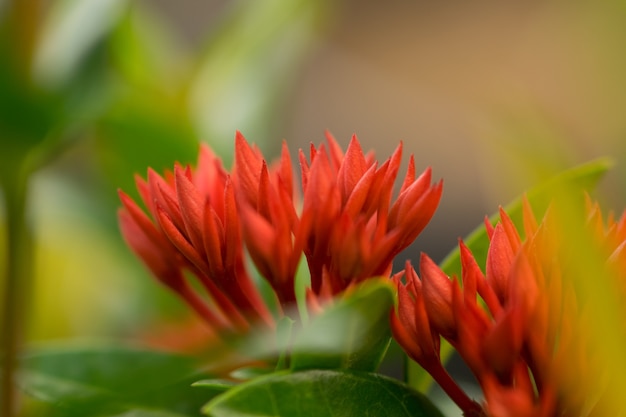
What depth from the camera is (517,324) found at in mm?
340

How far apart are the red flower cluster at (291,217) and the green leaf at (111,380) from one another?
2.1 inches

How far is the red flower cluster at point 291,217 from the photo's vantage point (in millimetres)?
385

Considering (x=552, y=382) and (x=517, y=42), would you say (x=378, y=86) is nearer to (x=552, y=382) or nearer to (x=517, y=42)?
(x=517, y=42)

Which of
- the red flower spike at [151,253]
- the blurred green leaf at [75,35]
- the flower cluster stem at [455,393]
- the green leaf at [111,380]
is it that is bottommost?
the flower cluster stem at [455,393]

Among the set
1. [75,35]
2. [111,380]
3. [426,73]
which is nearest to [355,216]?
[111,380]

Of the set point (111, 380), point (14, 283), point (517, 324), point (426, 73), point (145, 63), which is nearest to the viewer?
point (517, 324)

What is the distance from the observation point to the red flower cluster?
1.26 feet

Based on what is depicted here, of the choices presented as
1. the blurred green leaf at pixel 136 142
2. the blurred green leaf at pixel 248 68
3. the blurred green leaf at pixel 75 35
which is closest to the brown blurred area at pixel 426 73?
the blurred green leaf at pixel 248 68

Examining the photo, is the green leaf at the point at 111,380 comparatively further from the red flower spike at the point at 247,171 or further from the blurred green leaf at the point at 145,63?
the blurred green leaf at the point at 145,63

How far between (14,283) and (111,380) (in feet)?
0.48

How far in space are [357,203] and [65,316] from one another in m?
0.59

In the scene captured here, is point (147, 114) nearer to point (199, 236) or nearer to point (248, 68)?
point (248, 68)

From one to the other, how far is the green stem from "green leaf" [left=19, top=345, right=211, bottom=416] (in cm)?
1

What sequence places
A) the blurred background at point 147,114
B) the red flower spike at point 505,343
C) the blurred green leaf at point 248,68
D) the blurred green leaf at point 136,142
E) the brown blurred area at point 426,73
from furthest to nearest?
the brown blurred area at point 426,73, the blurred green leaf at point 248,68, the blurred green leaf at point 136,142, the blurred background at point 147,114, the red flower spike at point 505,343
